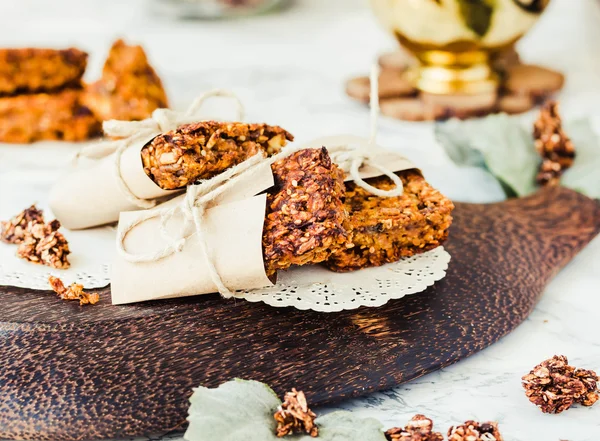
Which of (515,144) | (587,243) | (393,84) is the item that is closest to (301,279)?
(587,243)

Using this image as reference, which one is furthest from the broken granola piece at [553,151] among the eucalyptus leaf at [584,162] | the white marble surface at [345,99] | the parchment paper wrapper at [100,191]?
the parchment paper wrapper at [100,191]

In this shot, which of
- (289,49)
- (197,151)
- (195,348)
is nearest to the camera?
(195,348)

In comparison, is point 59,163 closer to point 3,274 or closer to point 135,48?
point 135,48

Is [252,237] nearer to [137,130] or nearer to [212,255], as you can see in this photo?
[212,255]

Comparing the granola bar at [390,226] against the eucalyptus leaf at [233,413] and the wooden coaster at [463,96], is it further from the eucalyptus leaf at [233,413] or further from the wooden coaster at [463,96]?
the wooden coaster at [463,96]

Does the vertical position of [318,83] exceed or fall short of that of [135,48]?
it falls short

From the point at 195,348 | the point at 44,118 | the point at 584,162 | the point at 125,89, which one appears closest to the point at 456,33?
the point at 584,162

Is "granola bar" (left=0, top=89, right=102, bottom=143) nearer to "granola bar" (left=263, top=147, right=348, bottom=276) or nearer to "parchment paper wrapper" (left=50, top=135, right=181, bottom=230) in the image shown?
"parchment paper wrapper" (left=50, top=135, right=181, bottom=230)

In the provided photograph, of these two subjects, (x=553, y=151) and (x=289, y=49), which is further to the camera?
(x=289, y=49)
